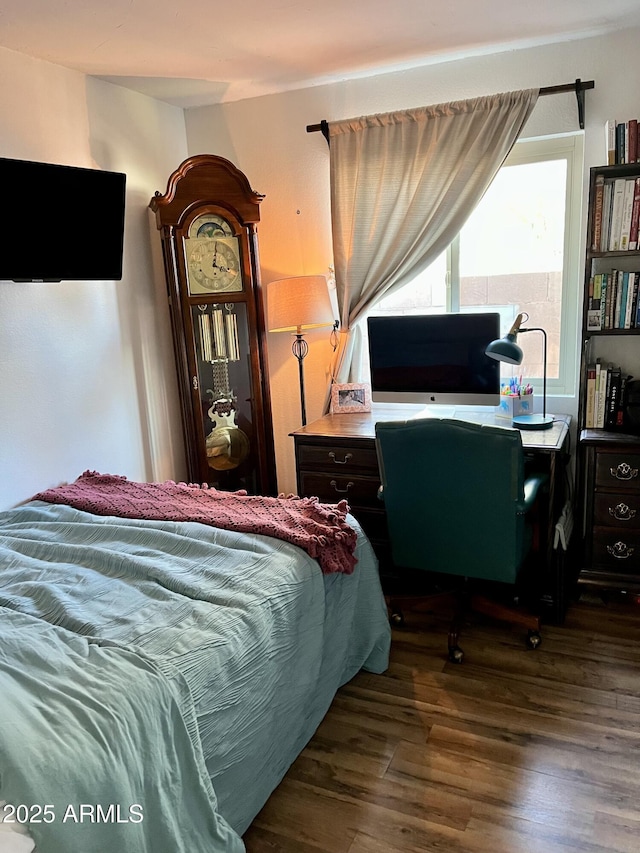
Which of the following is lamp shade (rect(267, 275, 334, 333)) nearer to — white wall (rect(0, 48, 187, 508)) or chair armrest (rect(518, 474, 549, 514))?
white wall (rect(0, 48, 187, 508))

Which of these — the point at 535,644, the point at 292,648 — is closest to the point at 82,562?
the point at 292,648

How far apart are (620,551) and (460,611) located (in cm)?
68

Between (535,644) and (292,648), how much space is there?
1.09m

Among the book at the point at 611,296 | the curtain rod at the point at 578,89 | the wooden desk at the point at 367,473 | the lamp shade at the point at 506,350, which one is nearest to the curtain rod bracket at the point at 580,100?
the curtain rod at the point at 578,89

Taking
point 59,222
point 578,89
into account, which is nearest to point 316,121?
point 578,89

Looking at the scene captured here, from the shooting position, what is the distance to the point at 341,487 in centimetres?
277

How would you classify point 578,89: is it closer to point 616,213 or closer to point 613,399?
point 616,213

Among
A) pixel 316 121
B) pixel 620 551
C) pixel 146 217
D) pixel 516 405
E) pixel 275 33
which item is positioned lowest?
pixel 620 551

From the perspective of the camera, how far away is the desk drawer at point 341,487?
107 inches

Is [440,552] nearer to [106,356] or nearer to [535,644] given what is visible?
[535,644]

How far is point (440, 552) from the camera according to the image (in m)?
2.29

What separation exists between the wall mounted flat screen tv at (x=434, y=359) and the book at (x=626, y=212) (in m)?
0.54

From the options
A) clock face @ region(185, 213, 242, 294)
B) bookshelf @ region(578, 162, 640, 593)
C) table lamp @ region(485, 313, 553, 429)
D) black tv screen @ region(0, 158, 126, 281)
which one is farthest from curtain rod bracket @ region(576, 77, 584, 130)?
black tv screen @ region(0, 158, 126, 281)

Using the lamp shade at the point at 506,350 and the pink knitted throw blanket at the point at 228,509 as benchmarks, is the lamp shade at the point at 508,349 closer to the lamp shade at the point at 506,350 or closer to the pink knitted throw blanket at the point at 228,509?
the lamp shade at the point at 506,350
